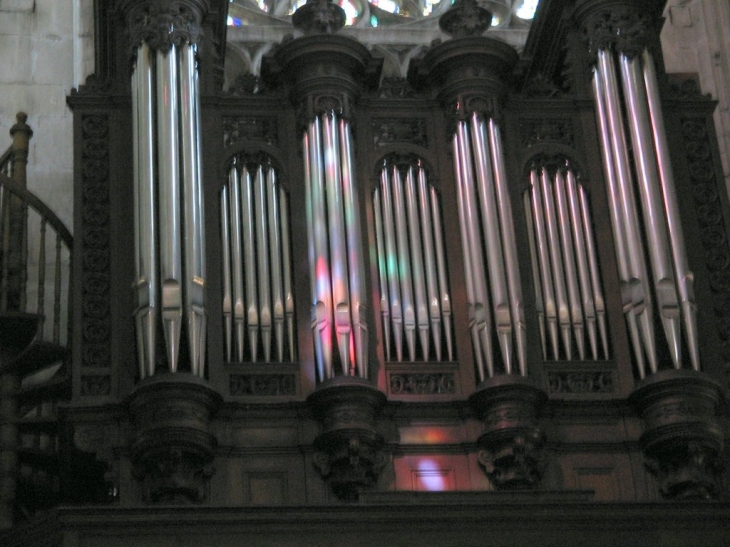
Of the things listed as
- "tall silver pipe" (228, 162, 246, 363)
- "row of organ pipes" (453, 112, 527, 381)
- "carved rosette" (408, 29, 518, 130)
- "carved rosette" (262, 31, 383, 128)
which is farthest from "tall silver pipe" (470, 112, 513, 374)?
"tall silver pipe" (228, 162, 246, 363)

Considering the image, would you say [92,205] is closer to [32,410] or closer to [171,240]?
[171,240]

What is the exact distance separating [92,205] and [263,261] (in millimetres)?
1629

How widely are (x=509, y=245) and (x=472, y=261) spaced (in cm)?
38

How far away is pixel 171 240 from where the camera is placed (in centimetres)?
1513

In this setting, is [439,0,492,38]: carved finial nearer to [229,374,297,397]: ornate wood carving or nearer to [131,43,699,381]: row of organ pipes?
[131,43,699,381]: row of organ pipes

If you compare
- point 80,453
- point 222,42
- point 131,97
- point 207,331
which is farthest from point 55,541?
point 222,42

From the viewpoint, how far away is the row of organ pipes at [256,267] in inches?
600

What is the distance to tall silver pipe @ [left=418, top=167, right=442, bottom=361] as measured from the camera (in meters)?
15.5

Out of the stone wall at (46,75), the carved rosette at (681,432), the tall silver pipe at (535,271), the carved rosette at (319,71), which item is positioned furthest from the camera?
the stone wall at (46,75)

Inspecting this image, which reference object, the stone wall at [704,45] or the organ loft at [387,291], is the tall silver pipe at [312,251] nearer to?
the organ loft at [387,291]

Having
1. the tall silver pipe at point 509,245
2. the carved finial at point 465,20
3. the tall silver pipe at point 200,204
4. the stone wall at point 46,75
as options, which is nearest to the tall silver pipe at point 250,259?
the tall silver pipe at point 200,204

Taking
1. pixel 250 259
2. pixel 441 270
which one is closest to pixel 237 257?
pixel 250 259

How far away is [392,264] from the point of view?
15797 mm

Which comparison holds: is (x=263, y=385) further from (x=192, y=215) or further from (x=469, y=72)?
(x=469, y=72)
